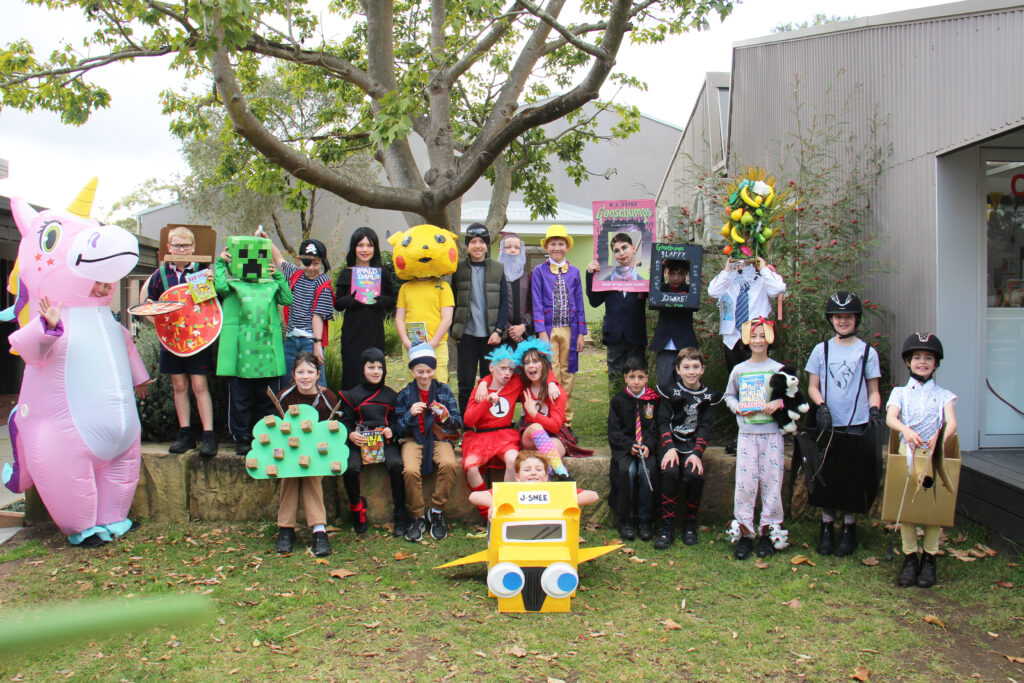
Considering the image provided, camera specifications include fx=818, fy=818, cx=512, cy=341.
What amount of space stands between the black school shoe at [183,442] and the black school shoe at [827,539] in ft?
14.5

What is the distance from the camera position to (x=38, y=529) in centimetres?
573

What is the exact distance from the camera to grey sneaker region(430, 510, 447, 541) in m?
5.45

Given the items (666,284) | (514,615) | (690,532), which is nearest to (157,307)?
(514,615)

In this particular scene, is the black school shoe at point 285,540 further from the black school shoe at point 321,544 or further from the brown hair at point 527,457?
the brown hair at point 527,457

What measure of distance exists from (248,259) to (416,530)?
7.43 feet

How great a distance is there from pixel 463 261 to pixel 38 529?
3.58 meters

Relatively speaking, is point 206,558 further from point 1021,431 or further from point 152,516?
point 1021,431

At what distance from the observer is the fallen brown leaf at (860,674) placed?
3.59m

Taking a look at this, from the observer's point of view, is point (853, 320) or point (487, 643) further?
point (853, 320)

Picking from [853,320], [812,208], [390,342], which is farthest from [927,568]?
[390,342]

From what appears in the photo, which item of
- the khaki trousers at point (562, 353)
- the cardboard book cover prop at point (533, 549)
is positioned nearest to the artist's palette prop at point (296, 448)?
the cardboard book cover prop at point (533, 549)

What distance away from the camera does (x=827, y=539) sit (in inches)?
206

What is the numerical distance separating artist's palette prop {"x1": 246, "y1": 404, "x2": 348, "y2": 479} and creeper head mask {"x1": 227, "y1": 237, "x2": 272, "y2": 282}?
3.61 ft

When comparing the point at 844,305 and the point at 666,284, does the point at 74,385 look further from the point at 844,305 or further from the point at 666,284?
the point at 844,305
